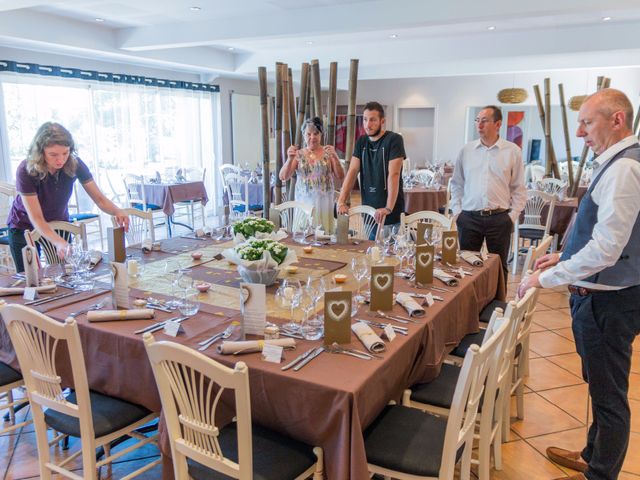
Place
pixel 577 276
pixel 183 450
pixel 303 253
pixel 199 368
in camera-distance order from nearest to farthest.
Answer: pixel 199 368 → pixel 183 450 → pixel 577 276 → pixel 303 253

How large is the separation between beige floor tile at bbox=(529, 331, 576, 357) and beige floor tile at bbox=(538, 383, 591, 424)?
0.49 metres

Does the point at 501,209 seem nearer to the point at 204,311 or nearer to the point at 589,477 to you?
the point at 589,477

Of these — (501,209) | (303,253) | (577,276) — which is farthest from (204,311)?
(501,209)

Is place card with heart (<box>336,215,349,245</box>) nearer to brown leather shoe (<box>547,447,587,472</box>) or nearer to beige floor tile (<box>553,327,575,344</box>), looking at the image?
brown leather shoe (<box>547,447,587,472</box>)

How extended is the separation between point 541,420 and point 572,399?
355 mm

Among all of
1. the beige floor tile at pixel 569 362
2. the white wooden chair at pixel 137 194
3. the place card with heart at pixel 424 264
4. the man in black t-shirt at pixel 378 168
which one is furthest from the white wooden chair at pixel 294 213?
the white wooden chair at pixel 137 194

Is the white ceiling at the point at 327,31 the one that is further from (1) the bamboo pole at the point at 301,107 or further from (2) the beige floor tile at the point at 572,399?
(2) the beige floor tile at the point at 572,399

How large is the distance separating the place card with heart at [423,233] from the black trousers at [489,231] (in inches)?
32.6

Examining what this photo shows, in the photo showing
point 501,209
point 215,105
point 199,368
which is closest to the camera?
point 199,368

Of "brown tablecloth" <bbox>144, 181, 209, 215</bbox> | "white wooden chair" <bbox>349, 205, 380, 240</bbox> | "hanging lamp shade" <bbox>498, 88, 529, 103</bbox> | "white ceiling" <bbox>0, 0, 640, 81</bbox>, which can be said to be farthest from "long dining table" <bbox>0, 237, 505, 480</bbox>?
"hanging lamp shade" <bbox>498, 88, 529, 103</bbox>

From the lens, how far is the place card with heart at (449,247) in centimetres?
294

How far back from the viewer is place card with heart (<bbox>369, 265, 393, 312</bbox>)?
7.13ft

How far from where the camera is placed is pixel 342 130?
13.7m

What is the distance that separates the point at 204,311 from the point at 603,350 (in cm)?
162
